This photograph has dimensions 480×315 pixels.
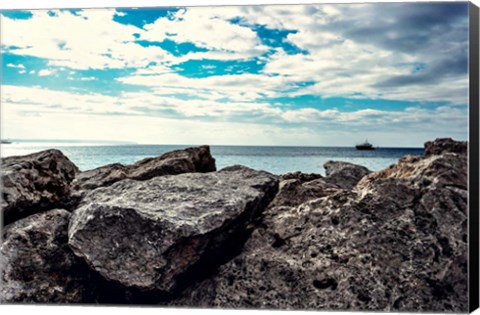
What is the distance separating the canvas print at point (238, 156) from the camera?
6.75 meters

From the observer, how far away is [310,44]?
725 cm

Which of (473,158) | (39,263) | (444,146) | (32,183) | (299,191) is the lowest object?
(39,263)

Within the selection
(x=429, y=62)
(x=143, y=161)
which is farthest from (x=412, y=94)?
(x=143, y=161)

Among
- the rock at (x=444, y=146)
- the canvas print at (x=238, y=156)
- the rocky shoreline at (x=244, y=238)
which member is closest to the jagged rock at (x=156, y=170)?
the canvas print at (x=238, y=156)

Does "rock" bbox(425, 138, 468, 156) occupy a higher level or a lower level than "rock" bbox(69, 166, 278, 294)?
higher

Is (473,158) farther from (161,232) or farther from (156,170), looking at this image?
(156,170)

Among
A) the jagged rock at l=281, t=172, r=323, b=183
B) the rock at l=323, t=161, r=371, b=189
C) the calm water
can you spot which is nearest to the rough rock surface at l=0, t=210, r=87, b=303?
the calm water

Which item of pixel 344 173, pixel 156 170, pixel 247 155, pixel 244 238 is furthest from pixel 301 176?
pixel 156 170

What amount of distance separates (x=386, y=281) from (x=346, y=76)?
2021 millimetres

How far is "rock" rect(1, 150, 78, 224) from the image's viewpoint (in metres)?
7.19

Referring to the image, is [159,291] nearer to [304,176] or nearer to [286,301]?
[286,301]

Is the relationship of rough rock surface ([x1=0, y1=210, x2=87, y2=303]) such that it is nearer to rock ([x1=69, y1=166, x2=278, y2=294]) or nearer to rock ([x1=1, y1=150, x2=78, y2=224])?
rock ([x1=1, y1=150, x2=78, y2=224])

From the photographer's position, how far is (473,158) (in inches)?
260

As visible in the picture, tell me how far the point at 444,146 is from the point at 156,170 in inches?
116
